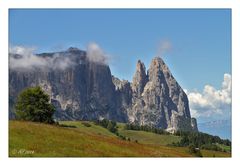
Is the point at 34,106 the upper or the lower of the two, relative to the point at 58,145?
upper

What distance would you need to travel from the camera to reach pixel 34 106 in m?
43.3

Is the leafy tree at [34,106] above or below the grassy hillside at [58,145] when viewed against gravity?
above

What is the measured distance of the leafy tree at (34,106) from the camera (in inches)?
1665

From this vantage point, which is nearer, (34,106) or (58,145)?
(58,145)

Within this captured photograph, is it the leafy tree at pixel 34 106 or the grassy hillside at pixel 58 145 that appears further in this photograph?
the leafy tree at pixel 34 106

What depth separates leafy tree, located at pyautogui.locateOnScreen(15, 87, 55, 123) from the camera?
139 ft
